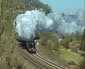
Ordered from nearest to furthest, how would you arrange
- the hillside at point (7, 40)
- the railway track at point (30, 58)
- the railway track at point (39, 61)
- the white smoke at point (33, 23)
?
the hillside at point (7, 40), the railway track at point (39, 61), the railway track at point (30, 58), the white smoke at point (33, 23)

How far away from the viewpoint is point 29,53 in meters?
55.4

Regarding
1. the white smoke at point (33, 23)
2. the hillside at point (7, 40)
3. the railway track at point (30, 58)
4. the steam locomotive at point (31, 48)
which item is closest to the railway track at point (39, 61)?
the railway track at point (30, 58)

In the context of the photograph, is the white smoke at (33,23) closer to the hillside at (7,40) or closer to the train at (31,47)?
the train at (31,47)

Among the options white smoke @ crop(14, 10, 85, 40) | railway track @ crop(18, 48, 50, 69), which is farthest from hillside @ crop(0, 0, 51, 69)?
white smoke @ crop(14, 10, 85, 40)

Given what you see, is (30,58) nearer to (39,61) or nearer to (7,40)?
(39,61)

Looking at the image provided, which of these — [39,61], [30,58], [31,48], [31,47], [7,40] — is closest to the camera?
[7,40]

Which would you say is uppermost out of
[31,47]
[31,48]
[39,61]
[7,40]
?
[7,40]

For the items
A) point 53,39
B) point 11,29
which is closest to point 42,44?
point 53,39

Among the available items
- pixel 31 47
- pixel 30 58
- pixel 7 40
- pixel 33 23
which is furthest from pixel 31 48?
pixel 7 40

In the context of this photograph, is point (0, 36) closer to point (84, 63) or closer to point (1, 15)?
point (1, 15)

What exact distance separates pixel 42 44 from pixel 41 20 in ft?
51.8

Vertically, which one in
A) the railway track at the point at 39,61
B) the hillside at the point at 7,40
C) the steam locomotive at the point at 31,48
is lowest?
the railway track at the point at 39,61

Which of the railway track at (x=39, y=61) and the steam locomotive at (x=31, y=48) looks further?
the steam locomotive at (x=31, y=48)

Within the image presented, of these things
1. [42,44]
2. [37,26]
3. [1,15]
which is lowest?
[42,44]
